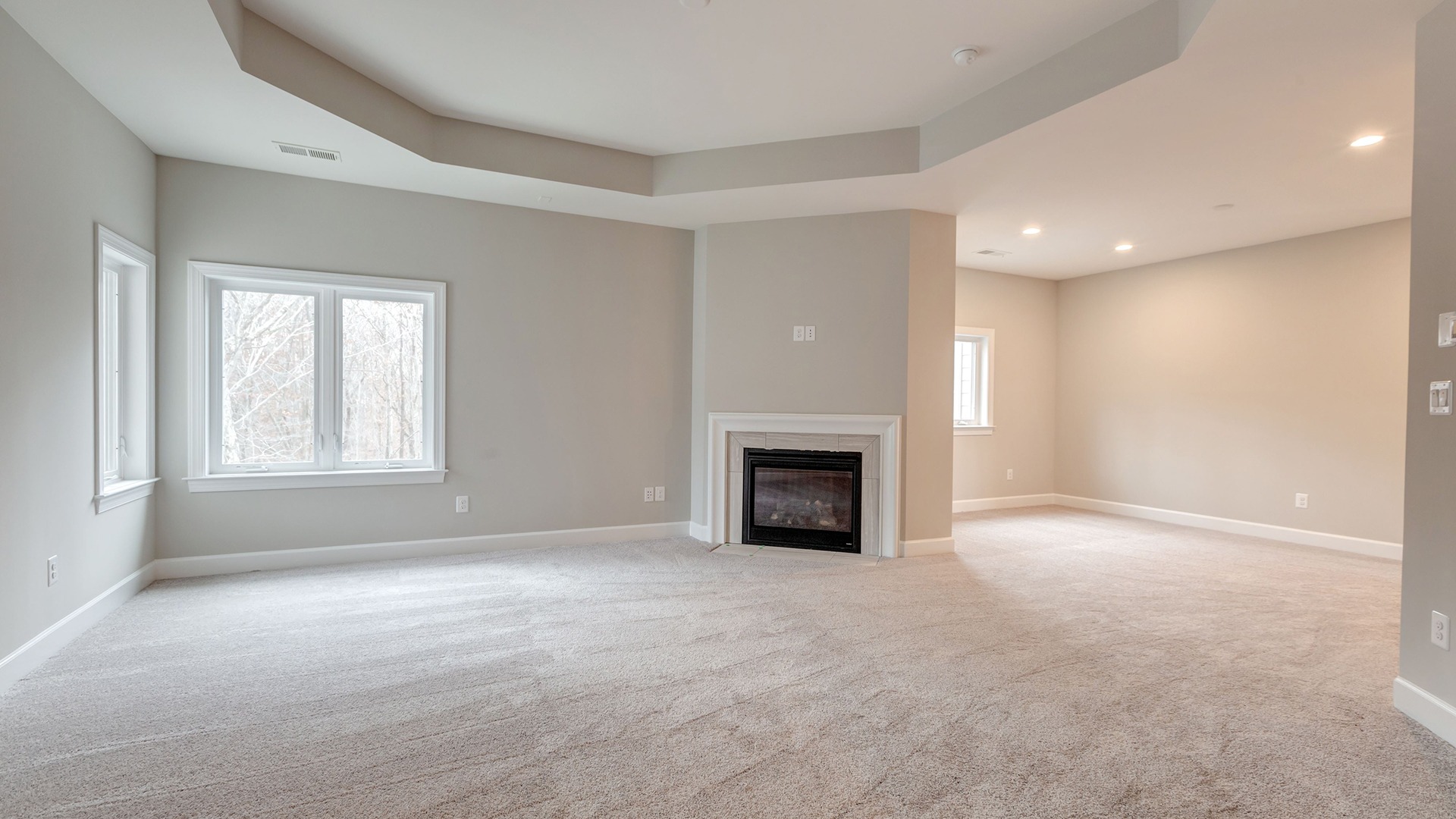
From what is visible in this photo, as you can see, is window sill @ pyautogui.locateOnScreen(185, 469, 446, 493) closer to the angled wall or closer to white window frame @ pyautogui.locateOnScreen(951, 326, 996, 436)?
the angled wall

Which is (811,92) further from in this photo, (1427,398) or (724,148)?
(1427,398)

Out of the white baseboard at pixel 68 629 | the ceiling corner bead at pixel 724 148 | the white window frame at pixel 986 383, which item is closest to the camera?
the white baseboard at pixel 68 629

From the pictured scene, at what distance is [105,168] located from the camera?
3400 mm

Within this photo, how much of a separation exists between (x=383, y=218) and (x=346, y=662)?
3000mm

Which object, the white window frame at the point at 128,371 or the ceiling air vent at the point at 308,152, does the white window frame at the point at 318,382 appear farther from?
the ceiling air vent at the point at 308,152

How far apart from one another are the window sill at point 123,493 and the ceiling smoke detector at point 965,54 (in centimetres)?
465

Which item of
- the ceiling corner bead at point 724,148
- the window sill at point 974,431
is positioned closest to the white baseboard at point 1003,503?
the window sill at point 974,431

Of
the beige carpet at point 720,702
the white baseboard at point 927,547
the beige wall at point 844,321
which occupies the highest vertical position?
the beige wall at point 844,321

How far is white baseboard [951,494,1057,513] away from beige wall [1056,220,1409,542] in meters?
0.31

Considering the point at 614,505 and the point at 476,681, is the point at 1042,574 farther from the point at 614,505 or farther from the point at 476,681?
the point at 476,681

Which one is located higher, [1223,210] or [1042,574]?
[1223,210]

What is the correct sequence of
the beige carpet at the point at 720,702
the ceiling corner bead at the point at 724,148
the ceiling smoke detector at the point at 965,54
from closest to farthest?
1. the beige carpet at the point at 720,702
2. the ceiling corner bead at the point at 724,148
3. the ceiling smoke detector at the point at 965,54

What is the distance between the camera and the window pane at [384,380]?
464cm

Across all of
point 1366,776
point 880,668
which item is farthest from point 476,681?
point 1366,776
